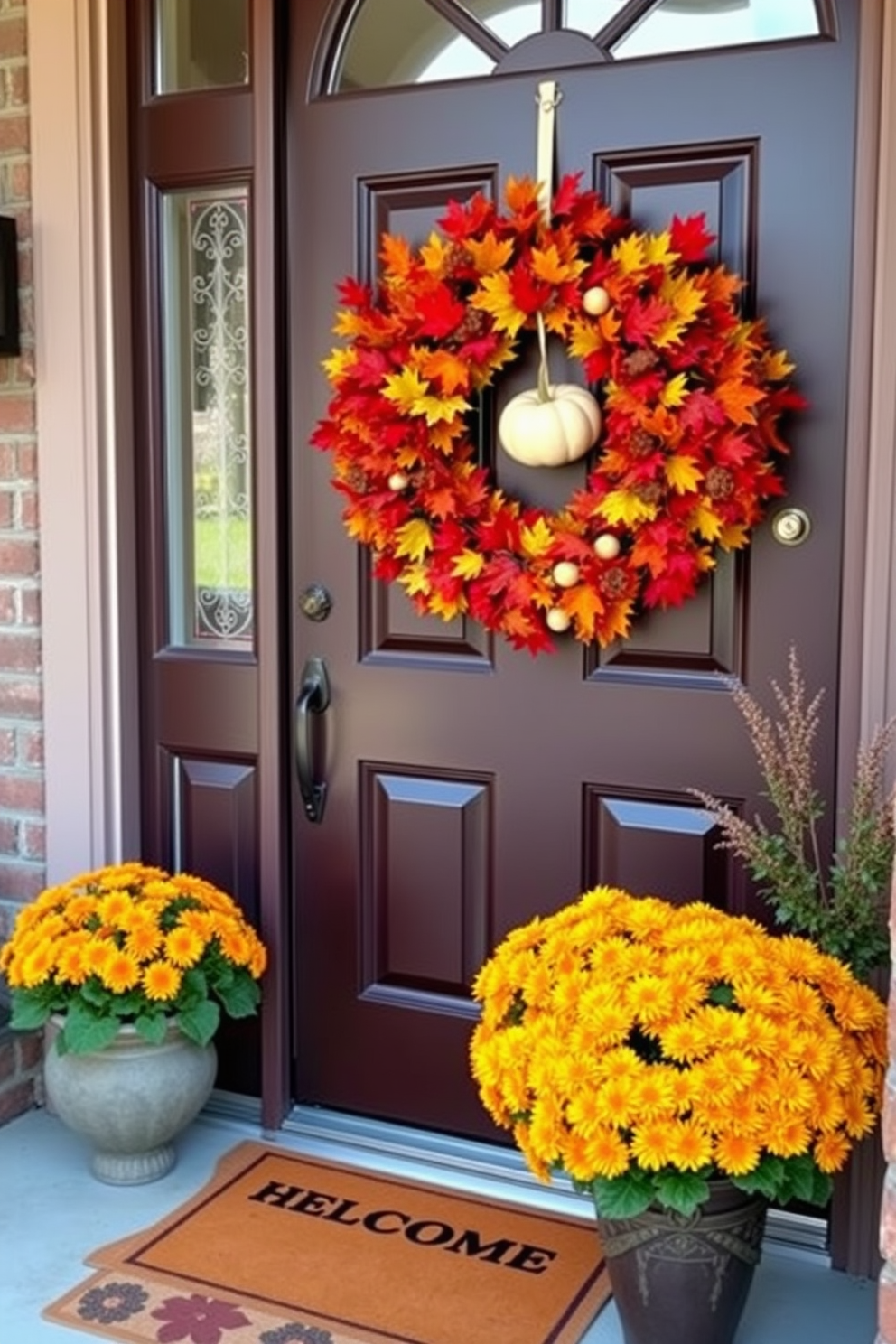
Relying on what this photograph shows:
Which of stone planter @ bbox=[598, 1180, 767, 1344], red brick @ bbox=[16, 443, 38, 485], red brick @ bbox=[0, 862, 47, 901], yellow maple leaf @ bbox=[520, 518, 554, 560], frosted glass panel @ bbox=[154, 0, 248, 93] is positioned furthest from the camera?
red brick @ bbox=[0, 862, 47, 901]

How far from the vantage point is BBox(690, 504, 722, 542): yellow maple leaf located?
2.07 meters

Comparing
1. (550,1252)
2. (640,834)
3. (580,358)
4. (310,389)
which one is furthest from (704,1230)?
(310,389)

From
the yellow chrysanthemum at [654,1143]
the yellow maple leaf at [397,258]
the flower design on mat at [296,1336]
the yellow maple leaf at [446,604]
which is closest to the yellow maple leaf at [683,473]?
the yellow maple leaf at [446,604]

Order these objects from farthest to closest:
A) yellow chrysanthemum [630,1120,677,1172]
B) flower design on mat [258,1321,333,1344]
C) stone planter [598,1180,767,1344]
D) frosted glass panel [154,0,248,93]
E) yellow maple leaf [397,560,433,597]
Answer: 1. frosted glass panel [154,0,248,93]
2. yellow maple leaf [397,560,433,597]
3. flower design on mat [258,1321,333,1344]
4. stone planter [598,1180,767,1344]
5. yellow chrysanthemum [630,1120,677,1172]

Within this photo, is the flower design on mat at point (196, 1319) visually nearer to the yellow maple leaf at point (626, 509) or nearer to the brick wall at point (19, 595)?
the brick wall at point (19, 595)

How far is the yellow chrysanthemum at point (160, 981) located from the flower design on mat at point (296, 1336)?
54 cm

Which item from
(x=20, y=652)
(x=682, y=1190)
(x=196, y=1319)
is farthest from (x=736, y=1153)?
(x=20, y=652)

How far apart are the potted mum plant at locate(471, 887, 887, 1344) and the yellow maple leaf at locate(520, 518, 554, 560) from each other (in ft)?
1.98

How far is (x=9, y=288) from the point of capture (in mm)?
2535

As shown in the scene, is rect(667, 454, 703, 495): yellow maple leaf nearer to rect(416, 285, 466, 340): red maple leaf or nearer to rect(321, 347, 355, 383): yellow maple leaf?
rect(416, 285, 466, 340): red maple leaf

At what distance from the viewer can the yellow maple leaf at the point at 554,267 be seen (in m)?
2.13

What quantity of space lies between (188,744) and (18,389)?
0.74m

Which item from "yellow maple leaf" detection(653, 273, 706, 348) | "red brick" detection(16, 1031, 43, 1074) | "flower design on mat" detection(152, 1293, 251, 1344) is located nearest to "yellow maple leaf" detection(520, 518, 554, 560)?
"yellow maple leaf" detection(653, 273, 706, 348)

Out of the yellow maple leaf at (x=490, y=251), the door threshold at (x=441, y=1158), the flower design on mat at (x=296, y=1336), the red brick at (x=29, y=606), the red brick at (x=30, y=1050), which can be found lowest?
the flower design on mat at (x=296, y=1336)
